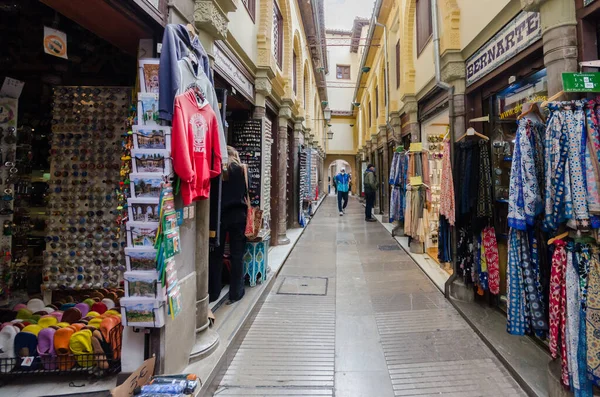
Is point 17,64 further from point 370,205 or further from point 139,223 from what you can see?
point 370,205

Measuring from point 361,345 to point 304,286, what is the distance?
69.5 inches

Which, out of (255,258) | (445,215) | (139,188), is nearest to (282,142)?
(255,258)

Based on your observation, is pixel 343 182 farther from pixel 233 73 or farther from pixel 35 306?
pixel 35 306

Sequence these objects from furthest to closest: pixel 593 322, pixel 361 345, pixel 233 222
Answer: pixel 233 222 < pixel 361 345 < pixel 593 322

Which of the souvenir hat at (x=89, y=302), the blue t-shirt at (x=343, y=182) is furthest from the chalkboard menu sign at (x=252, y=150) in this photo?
the blue t-shirt at (x=343, y=182)

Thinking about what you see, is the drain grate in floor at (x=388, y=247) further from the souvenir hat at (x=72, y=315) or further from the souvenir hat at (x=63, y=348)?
the souvenir hat at (x=63, y=348)

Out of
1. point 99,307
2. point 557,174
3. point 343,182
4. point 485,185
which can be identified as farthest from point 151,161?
point 343,182

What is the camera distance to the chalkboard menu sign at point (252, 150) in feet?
17.6

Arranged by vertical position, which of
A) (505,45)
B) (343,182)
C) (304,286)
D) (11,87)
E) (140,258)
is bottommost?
(304,286)

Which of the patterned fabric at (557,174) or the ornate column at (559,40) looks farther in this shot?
the ornate column at (559,40)

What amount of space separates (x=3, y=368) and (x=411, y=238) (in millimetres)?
6436

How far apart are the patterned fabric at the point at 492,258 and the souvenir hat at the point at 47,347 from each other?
13.9ft

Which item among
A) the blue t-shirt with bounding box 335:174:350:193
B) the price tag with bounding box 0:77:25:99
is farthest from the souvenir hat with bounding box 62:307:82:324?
the blue t-shirt with bounding box 335:174:350:193

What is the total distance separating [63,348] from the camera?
2.27 m
